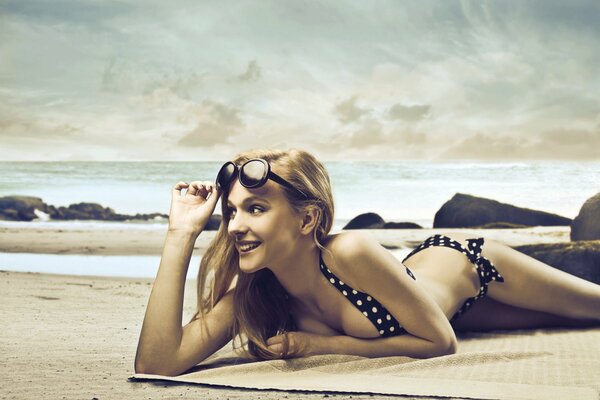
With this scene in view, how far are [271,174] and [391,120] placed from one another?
41.8ft

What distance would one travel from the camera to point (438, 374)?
2.05 metres

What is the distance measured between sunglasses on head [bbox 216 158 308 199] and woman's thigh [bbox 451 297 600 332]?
113 cm

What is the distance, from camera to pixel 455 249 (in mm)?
2773

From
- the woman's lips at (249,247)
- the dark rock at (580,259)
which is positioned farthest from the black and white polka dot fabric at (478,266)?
the dark rock at (580,259)

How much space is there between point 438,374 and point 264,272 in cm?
63

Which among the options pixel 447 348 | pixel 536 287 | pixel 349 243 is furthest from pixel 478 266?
pixel 349 243

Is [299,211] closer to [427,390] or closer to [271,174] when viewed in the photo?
[271,174]

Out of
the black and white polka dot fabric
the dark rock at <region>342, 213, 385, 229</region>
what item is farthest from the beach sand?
the dark rock at <region>342, 213, 385, 229</region>

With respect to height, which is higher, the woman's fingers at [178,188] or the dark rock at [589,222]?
the woman's fingers at [178,188]

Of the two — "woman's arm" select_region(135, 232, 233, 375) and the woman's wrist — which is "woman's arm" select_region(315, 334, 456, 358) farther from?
the woman's wrist

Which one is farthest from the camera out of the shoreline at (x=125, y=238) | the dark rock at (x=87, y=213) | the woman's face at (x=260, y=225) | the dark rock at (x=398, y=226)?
the dark rock at (x=87, y=213)

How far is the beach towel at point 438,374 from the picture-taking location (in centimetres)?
186

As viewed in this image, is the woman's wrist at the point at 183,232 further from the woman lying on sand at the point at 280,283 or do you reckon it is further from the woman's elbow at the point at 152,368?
the woman's elbow at the point at 152,368

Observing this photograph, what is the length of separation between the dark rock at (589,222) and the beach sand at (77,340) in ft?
12.4
